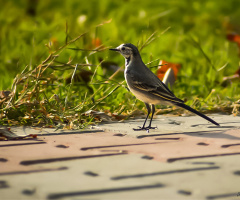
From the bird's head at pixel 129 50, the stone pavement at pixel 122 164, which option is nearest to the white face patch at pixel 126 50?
the bird's head at pixel 129 50

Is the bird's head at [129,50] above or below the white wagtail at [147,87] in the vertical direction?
above

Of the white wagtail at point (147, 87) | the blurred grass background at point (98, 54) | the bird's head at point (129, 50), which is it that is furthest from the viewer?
the bird's head at point (129, 50)

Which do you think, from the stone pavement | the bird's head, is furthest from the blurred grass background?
the stone pavement

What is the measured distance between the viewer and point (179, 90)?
5715 millimetres

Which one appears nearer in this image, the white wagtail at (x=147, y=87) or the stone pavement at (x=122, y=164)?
the stone pavement at (x=122, y=164)

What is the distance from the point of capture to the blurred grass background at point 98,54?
4.37 metres

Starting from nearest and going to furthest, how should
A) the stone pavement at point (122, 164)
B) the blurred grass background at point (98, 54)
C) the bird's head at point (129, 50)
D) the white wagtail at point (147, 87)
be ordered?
1. the stone pavement at point (122, 164)
2. the white wagtail at point (147, 87)
3. the blurred grass background at point (98, 54)
4. the bird's head at point (129, 50)

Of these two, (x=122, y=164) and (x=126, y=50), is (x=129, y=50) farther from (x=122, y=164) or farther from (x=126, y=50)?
(x=122, y=164)

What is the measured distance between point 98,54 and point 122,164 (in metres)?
4.04

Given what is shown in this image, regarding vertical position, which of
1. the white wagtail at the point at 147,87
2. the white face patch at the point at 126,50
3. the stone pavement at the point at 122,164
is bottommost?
the stone pavement at the point at 122,164

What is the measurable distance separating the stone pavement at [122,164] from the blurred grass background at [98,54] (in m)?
0.53

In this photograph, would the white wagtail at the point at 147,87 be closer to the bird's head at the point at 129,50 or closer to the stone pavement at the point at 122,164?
the bird's head at the point at 129,50

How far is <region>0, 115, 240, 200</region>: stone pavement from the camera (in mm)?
2342

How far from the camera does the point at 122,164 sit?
9.27ft
